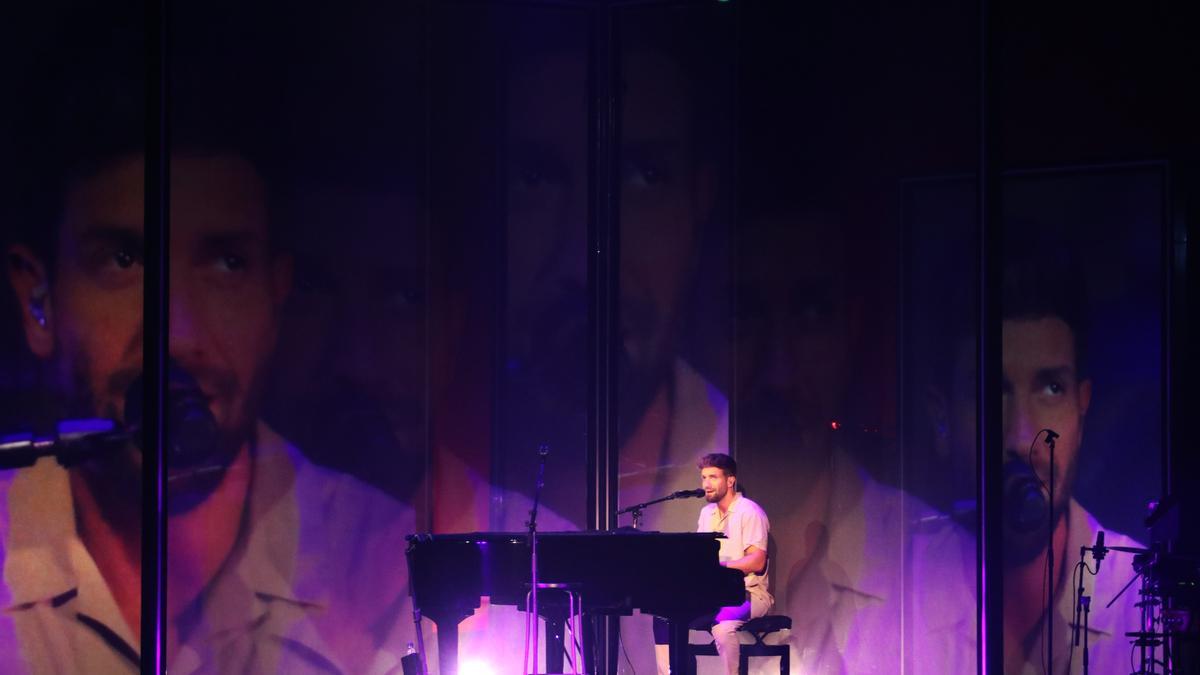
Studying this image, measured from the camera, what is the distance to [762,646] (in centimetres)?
638

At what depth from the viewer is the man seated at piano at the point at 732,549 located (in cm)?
624

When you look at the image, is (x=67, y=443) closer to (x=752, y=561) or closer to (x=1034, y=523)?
(x=752, y=561)

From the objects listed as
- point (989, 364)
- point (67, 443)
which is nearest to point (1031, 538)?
point (989, 364)

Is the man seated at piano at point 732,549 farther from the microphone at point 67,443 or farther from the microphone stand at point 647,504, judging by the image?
the microphone at point 67,443

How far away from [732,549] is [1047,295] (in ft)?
6.77

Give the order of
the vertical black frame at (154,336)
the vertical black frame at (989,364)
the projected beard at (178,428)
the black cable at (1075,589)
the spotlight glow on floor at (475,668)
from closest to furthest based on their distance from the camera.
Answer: the vertical black frame at (154,336), the vertical black frame at (989,364), the projected beard at (178,428), the black cable at (1075,589), the spotlight glow on floor at (475,668)

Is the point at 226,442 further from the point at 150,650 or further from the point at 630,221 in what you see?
the point at 630,221


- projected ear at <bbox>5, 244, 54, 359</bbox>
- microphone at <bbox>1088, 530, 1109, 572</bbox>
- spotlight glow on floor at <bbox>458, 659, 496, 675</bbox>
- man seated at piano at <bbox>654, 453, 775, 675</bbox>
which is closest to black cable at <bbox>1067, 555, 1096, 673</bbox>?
microphone at <bbox>1088, 530, 1109, 572</bbox>

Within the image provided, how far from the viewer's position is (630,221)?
6805 millimetres

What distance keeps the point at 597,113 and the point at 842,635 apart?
10.1ft

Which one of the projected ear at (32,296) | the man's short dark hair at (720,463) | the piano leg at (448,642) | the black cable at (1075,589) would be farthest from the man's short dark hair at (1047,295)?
the projected ear at (32,296)

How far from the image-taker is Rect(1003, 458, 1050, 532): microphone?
632cm

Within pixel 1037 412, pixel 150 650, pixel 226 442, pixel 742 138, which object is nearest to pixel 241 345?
pixel 226 442

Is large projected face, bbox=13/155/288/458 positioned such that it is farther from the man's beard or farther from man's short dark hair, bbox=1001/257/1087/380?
the man's beard
